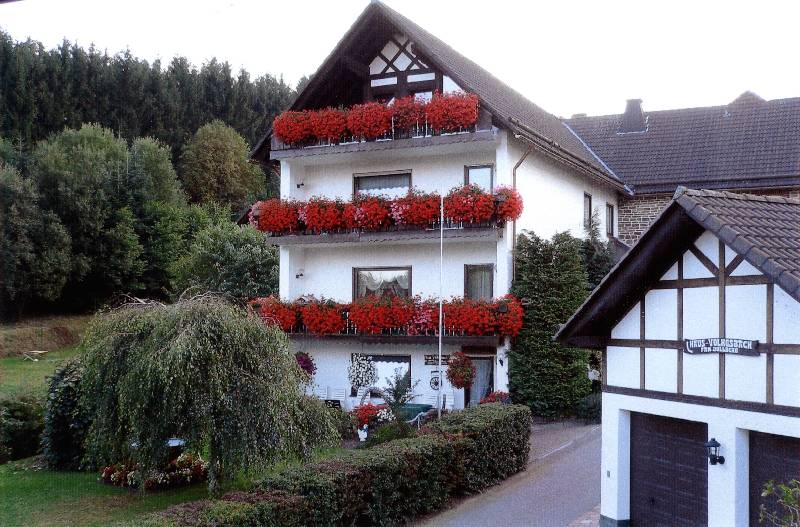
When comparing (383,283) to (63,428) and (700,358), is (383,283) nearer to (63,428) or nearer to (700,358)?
(63,428)

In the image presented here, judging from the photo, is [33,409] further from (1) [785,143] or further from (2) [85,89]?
(1) [785,143]

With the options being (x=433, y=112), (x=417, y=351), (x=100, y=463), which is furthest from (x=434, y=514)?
(x=433, y=112)

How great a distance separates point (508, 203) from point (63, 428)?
34.4 feet

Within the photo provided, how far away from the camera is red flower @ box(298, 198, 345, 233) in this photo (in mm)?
20297

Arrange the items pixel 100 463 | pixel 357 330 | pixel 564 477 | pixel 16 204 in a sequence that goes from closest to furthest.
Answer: pixel 564 477 < pixel 100 463 < pixel 357 330 < pixel 16 204

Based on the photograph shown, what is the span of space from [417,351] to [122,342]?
33.4ft

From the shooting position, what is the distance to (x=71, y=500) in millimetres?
13539

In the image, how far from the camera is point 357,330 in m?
20.0

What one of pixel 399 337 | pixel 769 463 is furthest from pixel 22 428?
pixel 769 463

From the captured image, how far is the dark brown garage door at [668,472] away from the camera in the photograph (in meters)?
8.81

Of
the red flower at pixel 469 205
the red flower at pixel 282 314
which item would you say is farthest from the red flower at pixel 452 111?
the red flower at pixel 282 314

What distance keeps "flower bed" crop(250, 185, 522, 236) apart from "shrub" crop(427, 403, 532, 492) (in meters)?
5.18

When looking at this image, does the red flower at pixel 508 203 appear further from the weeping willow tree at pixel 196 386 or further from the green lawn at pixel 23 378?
the green lawn at pixel 23 378

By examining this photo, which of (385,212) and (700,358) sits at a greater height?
(385,212)
